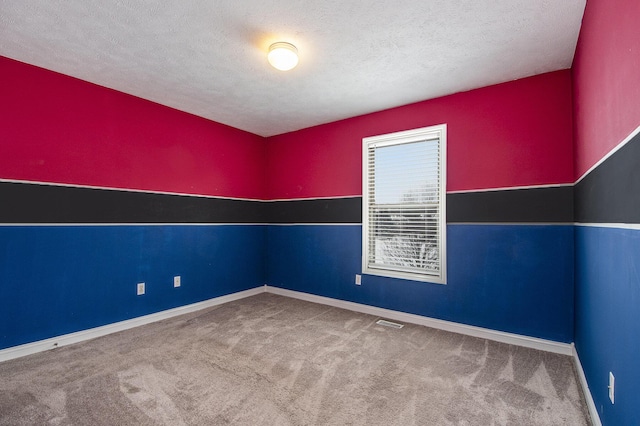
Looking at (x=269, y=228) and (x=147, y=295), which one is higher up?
(x=269, y=228)

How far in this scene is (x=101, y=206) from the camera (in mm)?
2973

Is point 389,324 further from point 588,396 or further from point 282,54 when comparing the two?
point 282,54

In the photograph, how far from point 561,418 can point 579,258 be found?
3.94 feet

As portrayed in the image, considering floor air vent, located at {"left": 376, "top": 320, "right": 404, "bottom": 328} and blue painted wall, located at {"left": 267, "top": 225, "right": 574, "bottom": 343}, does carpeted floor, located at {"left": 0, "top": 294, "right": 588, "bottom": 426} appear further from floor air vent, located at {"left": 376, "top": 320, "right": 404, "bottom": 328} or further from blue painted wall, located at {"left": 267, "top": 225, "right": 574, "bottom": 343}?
blue painted wall, located at {"left": 267, "top": 225, "right": 574, "bottom": 343}

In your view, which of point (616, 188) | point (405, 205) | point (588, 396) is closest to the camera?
point (616, 188)

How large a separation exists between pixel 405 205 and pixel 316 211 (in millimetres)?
1317

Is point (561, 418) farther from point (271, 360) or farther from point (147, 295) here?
point (147, 295)

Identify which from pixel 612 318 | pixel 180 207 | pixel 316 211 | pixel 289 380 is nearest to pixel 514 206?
pixel 612 318

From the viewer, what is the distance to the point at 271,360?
2.40 m

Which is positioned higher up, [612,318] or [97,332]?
[612,318]

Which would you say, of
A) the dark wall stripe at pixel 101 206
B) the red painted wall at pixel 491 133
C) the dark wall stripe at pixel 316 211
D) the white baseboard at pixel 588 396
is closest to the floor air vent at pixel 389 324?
the dark wall stripe at pixel 316 211

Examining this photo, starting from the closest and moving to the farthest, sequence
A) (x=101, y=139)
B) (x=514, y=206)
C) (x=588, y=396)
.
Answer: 1. (x=588, y=396)
2. (x=514, y=206)
3. (x=101, y=139)

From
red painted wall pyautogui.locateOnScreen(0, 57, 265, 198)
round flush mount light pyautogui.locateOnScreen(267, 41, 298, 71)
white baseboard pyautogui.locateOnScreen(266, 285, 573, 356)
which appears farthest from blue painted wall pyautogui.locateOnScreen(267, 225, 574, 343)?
round flush mount light pyautogui.locateOnScreen(267, 41, 298, 71)

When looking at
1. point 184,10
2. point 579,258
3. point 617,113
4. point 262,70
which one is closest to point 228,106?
point 262,70
